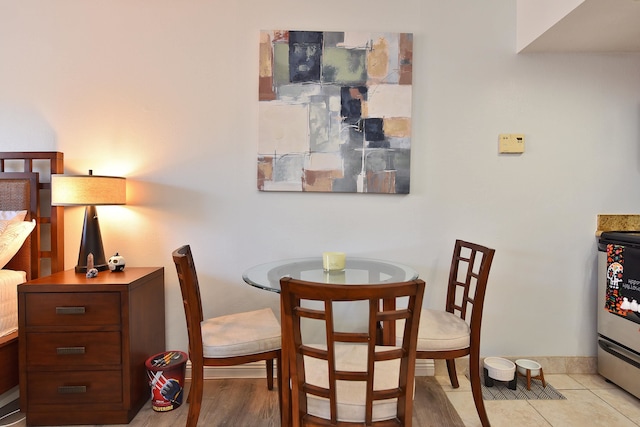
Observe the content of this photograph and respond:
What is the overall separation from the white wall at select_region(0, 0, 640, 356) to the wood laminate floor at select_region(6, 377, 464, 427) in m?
0.46

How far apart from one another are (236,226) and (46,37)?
1674mm

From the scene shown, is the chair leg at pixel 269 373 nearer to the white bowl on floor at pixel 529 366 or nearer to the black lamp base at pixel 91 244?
the black lamp base at pixel 91 244

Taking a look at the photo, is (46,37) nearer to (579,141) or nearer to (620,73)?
(579,141)

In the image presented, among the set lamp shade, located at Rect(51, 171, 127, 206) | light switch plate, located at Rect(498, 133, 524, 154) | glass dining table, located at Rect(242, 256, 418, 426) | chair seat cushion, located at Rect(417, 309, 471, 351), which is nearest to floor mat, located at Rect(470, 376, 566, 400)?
chair seat cushion, located at Rect(417, 309, 471, 351)

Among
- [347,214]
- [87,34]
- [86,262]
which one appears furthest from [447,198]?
[87,34]

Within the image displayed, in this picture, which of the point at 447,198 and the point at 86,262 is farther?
the point at 447,198

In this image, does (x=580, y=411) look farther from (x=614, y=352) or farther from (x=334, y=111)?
(x=334, y=111)

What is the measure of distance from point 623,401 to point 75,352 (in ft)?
9.78

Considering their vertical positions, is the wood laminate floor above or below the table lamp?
below

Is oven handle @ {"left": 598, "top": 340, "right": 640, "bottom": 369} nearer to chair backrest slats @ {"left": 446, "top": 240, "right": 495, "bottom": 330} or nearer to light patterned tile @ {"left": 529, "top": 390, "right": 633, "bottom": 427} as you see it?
light patterned tile @ {"left": 529, "top": 390, "right": 633, "bottom": 427}

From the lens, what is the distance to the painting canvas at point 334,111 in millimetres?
2375

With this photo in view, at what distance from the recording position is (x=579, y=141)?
96.7 inches

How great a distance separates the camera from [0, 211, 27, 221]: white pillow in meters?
2.24

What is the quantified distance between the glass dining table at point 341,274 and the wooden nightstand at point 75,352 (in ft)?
2.33
